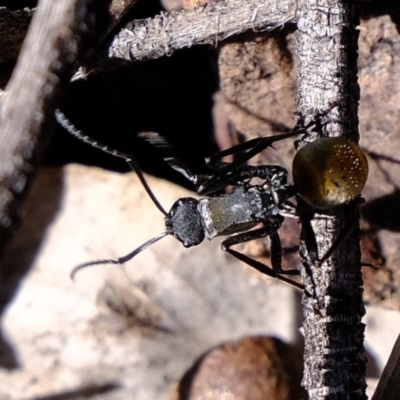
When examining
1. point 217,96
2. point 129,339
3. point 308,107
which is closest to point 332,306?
point 308,107

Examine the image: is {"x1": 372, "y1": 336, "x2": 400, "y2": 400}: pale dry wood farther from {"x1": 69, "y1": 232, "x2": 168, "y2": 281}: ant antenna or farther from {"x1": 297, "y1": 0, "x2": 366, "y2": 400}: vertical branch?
{"x1": 69, "y1": 232, "x2": 168, "y2": 281}: ant antenna

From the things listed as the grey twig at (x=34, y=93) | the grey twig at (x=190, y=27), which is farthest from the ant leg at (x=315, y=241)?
the grey twig at (x=34, y=93)

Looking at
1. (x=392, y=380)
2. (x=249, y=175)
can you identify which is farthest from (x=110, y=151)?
(x=392, y=380)

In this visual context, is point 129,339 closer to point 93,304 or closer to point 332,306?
point 93,304

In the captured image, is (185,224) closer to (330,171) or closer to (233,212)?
(233,212)

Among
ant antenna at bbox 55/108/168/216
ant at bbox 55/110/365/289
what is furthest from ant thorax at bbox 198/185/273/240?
ant antenna at bbox 55/108/168/216

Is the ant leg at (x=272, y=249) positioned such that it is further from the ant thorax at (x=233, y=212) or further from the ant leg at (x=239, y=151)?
the ant leg at (x=239, y=151)

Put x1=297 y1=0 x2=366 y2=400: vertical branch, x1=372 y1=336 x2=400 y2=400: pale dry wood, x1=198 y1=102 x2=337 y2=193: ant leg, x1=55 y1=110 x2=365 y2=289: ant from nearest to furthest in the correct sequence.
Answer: x1=297 y1=0 x2=366 y2=400: vertical branch → x1=372 y1=336 x2=400 y2=400: pale dry wood → x1=198 y1=102 x2=337 y2=193: ant leg → x1=55 y1=110 x2=365 y2=289: ant
